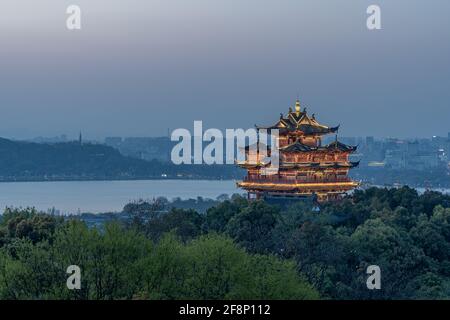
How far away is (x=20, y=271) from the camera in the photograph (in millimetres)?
15547

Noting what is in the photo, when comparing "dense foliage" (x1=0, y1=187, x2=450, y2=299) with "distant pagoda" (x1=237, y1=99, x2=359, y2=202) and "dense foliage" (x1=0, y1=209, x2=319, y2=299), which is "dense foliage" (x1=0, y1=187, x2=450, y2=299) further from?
"distant pagoda" (x1=237, y1=99, x2=359, y2=202)

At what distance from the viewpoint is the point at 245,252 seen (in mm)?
20297

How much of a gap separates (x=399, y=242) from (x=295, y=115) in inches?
516

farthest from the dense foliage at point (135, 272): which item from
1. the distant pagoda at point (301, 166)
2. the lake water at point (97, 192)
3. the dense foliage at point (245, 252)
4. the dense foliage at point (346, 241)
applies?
the lake water at point (97, 192)

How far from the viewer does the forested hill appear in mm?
116250

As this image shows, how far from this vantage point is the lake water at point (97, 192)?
84062 mm

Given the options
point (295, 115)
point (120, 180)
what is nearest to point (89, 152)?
point (120, 180)

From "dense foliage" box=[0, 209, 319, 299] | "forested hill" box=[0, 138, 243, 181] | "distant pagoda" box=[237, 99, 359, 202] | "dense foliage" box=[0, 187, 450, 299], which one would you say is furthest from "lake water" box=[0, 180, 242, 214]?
"dense foliage" box=[0, 209, 319, 299]

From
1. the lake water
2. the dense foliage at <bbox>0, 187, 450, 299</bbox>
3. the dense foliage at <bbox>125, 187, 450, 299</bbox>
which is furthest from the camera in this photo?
the lake water

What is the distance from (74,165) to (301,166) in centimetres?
8426

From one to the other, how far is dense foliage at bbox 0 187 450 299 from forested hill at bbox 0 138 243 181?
82.3 m

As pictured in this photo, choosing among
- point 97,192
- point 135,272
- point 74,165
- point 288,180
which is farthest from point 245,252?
point 74,165
